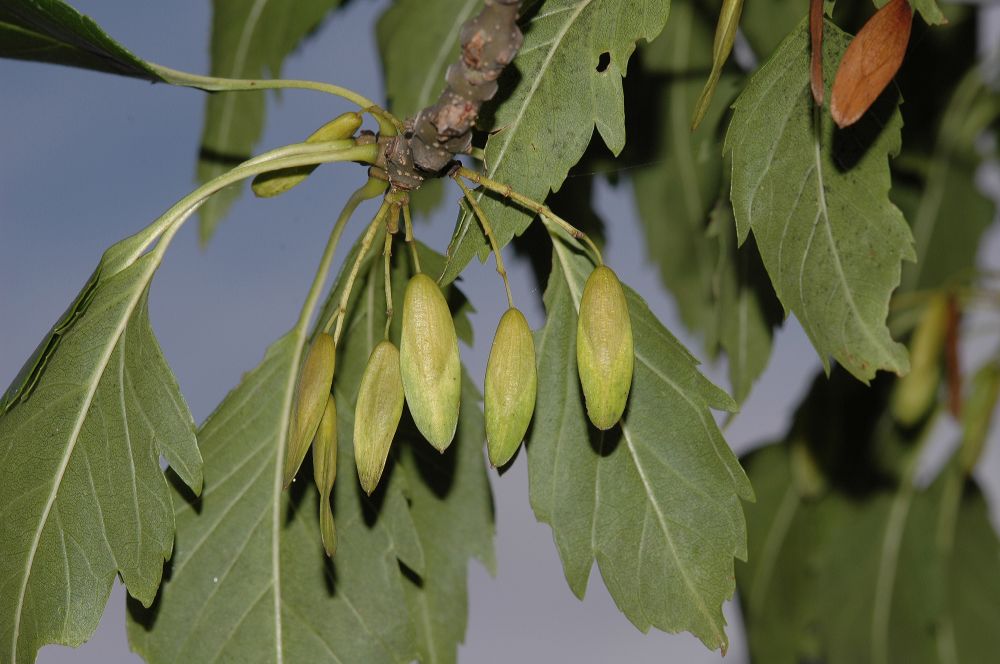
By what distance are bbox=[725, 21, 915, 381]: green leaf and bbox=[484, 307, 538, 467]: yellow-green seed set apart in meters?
0.17

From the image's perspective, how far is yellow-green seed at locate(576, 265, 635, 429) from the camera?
1.98 ft

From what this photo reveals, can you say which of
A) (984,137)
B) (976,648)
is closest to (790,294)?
(984,137)

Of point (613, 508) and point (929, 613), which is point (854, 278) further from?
point (929, 613)

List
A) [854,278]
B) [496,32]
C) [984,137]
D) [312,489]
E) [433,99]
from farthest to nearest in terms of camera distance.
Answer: [984,137]
[433,99]
[312,489]
[854,278]
[496,32]

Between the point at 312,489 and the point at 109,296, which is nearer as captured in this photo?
the point at 109,296

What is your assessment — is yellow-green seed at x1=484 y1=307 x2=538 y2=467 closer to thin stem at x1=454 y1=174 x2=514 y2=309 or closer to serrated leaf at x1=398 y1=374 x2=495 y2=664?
thin stem at x1=454 y1=174 x2=514 y2=309

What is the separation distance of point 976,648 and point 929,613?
0.27ft

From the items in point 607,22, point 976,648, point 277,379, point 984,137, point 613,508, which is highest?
point 607,22

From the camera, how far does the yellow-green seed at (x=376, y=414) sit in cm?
61

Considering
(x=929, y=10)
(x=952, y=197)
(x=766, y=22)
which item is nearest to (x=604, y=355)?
(x=929, y=10)

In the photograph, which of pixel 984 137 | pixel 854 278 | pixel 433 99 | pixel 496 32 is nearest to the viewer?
pixel 496 32

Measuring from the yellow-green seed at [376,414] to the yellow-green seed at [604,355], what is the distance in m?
0.11

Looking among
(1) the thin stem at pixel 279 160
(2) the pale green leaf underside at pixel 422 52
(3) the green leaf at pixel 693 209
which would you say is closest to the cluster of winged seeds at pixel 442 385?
(1) the thin stem at pixel 279 160

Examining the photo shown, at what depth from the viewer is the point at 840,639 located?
1.51 m
